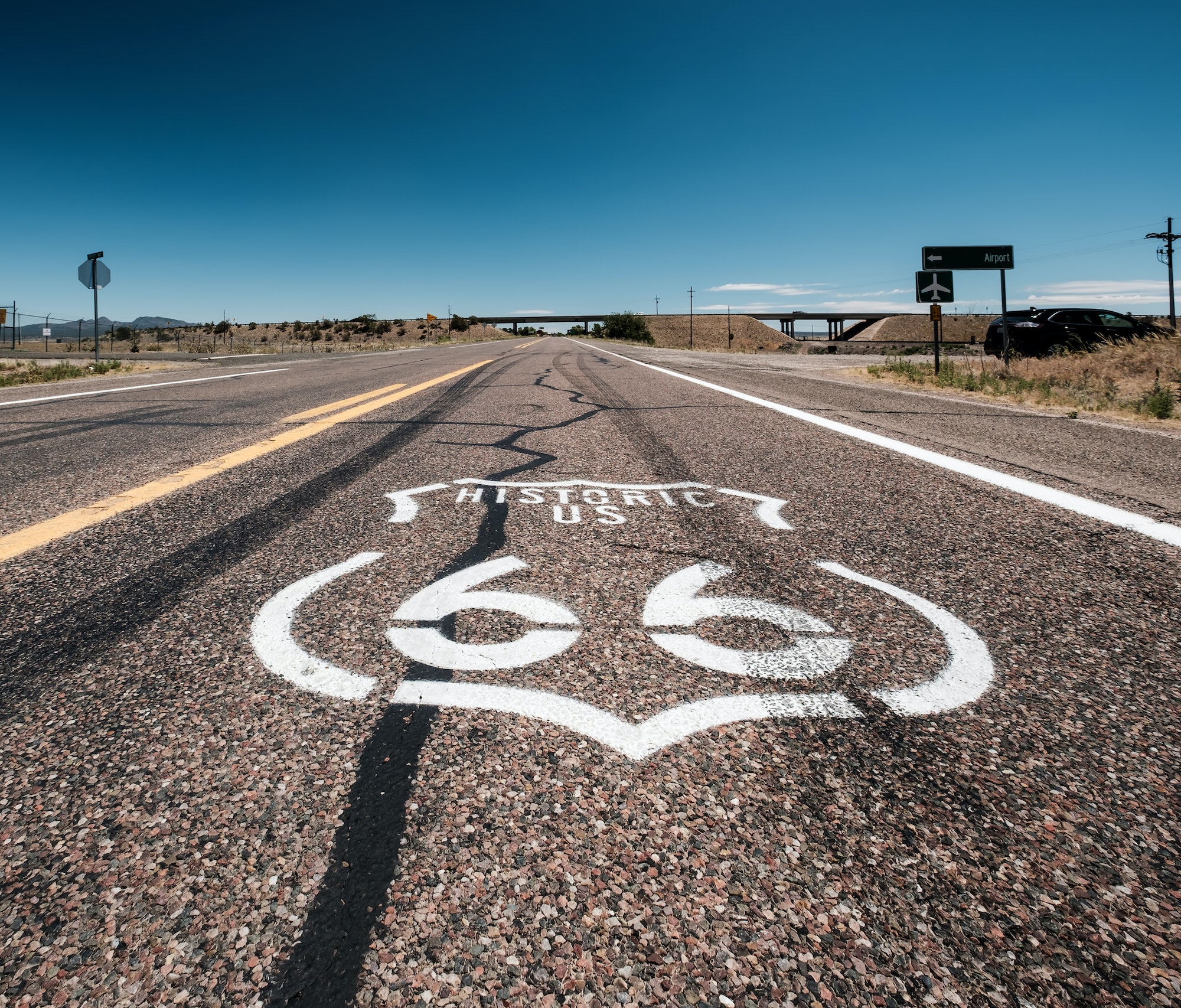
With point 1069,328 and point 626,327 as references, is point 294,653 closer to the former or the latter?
point 1069,328

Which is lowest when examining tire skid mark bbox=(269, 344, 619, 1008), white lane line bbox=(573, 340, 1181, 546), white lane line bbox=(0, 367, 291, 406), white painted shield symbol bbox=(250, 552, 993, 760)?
tire skid mark bbox=(269, 344, 619, 1008)

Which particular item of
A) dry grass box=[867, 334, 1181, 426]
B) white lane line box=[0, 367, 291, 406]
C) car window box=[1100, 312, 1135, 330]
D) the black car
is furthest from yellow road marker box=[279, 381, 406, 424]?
car window box=[1100, 312, 1135, 330]

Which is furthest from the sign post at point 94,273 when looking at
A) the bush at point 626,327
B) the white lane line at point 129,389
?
the bush at point 626,327

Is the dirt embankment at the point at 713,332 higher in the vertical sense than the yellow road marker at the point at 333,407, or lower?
higher

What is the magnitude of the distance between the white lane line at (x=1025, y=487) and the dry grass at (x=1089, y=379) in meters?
3.53

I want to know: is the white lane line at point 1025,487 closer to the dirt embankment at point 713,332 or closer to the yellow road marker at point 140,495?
the yellow road marker at point 140,495

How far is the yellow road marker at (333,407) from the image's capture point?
6.22m

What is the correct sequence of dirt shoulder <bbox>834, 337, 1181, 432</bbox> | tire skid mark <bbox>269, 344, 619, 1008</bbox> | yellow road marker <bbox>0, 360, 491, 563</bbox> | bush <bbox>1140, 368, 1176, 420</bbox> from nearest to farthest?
tire skid mark <bbox>269, 344, 619, 1008</bbox> → yellow road marker <bbox>0, 360, 491, 563</bbox> → bush <bbox>1140, 368, 1176, 420</bbox> → dirt shoulder <bbox>834, 337, 1181, 432</bbox>

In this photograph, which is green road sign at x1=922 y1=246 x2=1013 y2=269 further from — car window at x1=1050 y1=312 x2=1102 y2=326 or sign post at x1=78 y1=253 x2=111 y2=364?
sign post at x1=78 y1=253 x2=111 y2=364

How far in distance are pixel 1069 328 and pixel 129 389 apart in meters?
19.1

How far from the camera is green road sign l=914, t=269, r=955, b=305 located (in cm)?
1327

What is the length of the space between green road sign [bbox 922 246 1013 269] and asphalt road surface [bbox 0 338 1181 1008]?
12.2 meters

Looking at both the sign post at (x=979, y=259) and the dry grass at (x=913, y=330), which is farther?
the dry grass at (x=913, y=330)

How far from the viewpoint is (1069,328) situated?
1672 centimetres
